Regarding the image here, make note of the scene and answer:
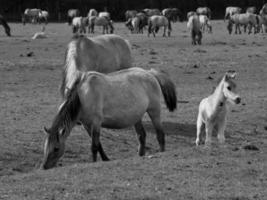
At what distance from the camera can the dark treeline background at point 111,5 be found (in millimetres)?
71250

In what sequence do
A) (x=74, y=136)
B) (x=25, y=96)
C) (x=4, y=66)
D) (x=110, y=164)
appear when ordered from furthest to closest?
(x=4, y=66), (x=25, y=96), (x=74, y=136), (x=110, y=164)

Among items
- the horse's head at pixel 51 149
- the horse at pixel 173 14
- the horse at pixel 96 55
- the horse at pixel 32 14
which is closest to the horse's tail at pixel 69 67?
the horse at pixel 96 55

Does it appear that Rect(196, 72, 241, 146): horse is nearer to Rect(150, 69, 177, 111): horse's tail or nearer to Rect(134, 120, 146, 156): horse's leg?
Rect(150, 69, 177, 111): horse's tail

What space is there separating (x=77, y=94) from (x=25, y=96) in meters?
7.05

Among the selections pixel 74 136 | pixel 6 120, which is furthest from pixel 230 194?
pixel 6 120

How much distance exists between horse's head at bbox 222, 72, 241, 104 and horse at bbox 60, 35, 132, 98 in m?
2.53

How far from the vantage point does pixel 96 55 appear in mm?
14227

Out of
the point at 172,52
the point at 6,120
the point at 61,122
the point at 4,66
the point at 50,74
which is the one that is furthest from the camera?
the point at 172,52

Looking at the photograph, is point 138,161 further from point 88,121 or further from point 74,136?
point 74,136

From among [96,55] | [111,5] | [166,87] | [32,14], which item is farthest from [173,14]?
[166,87]

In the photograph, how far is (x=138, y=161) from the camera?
9141mm

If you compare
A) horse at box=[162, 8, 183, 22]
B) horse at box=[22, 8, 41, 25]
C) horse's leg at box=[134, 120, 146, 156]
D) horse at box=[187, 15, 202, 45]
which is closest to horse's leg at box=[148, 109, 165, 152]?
horse's leg at box=[134, 120, 146, 156]

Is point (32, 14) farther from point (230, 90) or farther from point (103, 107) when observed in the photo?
point (103, 107)

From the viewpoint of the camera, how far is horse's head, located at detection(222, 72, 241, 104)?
37.0 ft
